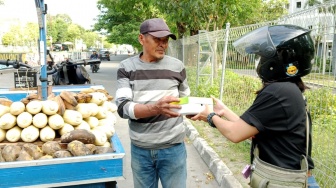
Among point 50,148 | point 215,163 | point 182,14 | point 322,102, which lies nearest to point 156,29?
point 50,148

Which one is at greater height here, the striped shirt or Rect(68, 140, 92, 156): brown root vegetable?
the striped shirt

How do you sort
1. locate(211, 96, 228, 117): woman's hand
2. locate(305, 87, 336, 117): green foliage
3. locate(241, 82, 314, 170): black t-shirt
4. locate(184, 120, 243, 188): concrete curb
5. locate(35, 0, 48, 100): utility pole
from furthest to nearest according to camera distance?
locate(184, 120, 243, 188): concrete curb, locate(35, 0, 48, 100): utility pole, locate(305, 87, 336, 117): green foliage, locate(211, 96, 228, 117): woman's hand, locate(241, 82, 314, 170): black t-shirt

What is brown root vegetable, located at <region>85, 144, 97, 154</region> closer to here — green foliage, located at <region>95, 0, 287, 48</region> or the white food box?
the white food box

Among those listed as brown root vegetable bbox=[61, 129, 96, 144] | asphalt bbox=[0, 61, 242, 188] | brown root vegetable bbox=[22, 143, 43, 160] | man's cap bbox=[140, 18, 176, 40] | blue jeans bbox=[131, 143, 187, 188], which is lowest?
asphalt bbox=[0, 61, 242, 188]

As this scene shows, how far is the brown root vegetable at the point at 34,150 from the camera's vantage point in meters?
2.29

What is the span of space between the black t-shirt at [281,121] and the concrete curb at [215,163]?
221 centimetres

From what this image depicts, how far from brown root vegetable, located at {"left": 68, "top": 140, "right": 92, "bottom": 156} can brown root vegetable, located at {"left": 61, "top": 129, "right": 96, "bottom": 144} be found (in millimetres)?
128

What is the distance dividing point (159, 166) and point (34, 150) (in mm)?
965

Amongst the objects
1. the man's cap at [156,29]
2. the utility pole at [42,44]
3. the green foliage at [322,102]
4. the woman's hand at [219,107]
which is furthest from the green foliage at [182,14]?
the woman's hand at [219,107]

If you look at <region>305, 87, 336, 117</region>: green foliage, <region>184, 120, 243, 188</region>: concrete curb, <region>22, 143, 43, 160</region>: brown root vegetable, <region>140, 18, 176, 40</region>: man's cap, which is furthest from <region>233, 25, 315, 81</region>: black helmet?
<region>184, 120, 243, 188</region>: concrete curb

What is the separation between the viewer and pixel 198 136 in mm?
6195

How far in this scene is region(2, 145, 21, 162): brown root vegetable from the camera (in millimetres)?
2187

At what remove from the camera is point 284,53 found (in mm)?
1792

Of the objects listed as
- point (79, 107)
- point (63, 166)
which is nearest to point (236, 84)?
point (79, 107)
